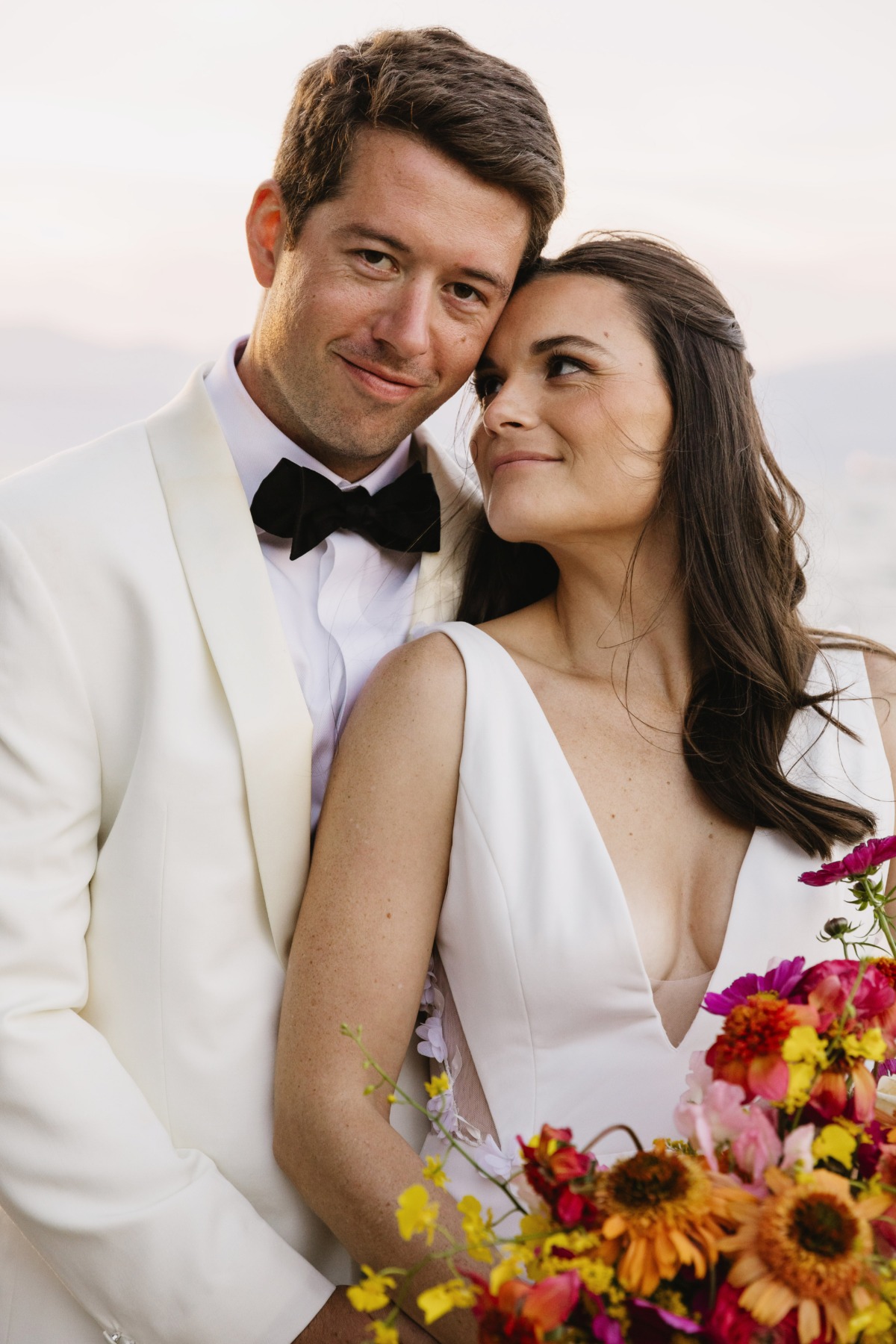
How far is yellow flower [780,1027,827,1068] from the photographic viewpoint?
0.93 m

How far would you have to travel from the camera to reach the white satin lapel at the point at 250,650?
1.67 meters

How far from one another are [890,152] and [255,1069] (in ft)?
8.85

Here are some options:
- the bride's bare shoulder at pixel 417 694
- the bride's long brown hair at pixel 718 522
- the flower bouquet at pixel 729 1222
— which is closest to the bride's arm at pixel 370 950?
the bride's bare shoulder at pixel 417 694

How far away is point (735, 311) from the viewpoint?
A: 2.08 metres

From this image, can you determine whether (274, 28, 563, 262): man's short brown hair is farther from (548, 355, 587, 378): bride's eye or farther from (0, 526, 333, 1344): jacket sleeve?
(0, 526, 333, 1344): jacket sleeve

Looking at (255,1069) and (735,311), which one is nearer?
(255,1069)

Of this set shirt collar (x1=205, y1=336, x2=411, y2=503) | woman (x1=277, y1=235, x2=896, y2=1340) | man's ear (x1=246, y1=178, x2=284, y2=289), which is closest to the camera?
woman (x1=277, y1=235, x2=896, y2=1340)

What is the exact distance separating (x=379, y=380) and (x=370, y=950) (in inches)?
37.2

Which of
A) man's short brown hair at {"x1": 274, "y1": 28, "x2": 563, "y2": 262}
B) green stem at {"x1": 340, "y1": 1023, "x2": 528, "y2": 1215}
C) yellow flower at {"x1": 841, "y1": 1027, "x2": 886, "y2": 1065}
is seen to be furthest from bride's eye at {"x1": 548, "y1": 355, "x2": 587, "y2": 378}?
yellow flower at {"x1": 841, "y1": 1027, "x2": 886, "y2": 1065}

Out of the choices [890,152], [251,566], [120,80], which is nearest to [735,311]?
[251,566]

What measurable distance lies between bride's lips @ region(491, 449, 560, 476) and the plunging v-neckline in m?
0.29

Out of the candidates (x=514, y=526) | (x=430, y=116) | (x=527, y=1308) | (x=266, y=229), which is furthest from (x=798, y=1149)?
(x=266, y=229)

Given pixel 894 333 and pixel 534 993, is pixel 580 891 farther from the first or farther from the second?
pixel 894 333

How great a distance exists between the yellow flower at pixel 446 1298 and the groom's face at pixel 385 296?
143cm
